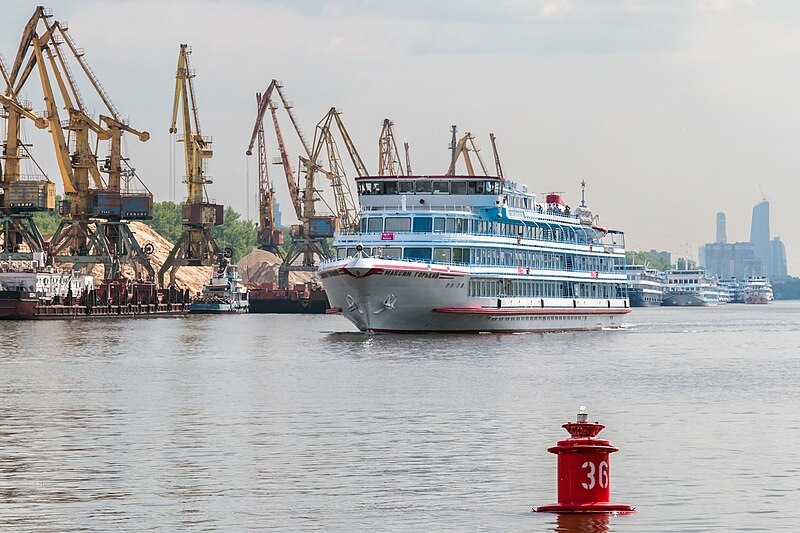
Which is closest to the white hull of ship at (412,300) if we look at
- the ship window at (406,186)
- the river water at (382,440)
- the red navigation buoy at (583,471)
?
the ship window at (406,186)

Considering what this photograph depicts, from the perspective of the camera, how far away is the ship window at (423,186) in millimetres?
102938

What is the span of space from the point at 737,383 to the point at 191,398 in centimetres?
2277

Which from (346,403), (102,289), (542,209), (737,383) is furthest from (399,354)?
(102,289)

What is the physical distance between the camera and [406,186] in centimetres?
10281

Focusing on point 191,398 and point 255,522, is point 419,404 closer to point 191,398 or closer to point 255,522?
point 191,398

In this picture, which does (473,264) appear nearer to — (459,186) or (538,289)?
(459,186)

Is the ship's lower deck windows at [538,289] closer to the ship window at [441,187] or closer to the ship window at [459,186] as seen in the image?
the ship window at [459,186]

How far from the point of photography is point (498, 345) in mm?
90125

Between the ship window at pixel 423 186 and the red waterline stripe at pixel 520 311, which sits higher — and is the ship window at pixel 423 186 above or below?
above

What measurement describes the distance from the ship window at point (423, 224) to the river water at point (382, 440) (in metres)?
18.1

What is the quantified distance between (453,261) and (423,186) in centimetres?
690

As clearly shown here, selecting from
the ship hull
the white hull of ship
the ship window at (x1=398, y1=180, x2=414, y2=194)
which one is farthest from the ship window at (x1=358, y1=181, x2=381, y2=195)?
the ship hull

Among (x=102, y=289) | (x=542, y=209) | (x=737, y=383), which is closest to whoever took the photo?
(x=737, y=383)

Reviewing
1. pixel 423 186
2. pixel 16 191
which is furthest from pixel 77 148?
pixel 423 186
